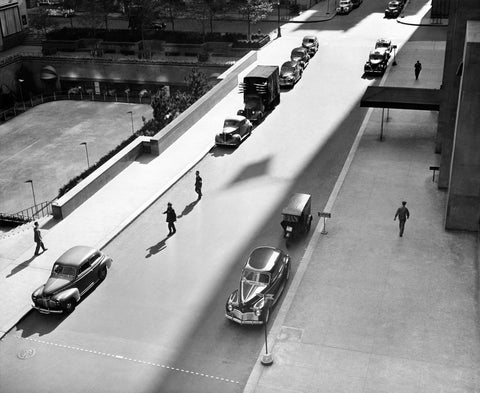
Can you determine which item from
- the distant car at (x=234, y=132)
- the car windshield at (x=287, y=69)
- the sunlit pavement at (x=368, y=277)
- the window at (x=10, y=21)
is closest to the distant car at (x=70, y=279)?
the sunlit pavement at (x=368, y=277)

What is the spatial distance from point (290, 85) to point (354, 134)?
1068 centimetres

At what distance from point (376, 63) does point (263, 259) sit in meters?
31.0

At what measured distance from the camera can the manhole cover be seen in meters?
23.1

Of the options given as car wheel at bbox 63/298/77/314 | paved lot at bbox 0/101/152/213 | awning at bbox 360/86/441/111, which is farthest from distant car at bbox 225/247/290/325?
paved lot at bbox 0/101/152/213

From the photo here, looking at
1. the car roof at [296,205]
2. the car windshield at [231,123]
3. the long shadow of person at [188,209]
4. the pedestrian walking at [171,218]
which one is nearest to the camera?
the car roof at [296,205]

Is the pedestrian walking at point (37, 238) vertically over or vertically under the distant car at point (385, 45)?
under

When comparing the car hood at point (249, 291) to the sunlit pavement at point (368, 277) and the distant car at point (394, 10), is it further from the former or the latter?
the distant car at point (394, 10)

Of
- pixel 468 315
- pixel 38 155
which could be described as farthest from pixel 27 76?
pixel 468 315

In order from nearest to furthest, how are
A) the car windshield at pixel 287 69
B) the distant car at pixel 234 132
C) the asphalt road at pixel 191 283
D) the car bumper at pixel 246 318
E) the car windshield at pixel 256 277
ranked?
the asphalt road at pixel 191 283 < the car bumper at pixel 246 318 < the car windshield at pixel 256 277 < the distant car at pixel 234 132 < the car windshield at pixel 287 69

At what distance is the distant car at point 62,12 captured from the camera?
7309 cm

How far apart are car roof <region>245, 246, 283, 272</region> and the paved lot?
20698mm

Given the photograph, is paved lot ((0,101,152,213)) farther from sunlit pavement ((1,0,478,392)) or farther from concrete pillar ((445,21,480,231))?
concrete pillar ((445,21,480,231))

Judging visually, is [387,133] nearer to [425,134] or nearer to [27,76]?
[425,134]

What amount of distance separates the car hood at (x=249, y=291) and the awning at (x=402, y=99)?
18.3 m
